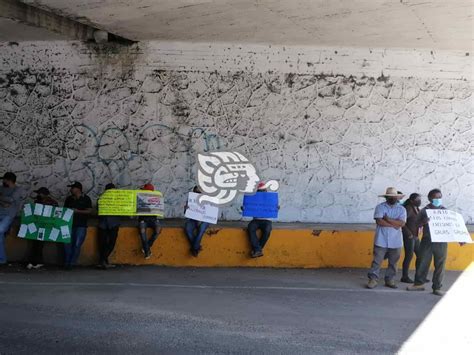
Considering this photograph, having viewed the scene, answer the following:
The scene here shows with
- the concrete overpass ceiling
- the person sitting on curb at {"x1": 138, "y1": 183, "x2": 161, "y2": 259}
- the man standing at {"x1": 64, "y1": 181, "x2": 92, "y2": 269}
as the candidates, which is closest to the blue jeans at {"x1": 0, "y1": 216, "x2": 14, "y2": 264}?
the man standing at {"x1": 64, "y1": 181, "x2": 92, "y2": 269}

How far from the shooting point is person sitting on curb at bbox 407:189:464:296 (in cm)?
880

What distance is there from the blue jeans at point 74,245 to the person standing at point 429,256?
6075mm

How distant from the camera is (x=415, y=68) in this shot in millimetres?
12258

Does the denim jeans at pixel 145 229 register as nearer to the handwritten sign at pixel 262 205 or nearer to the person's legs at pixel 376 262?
the handwritten sign at pixel 262 205

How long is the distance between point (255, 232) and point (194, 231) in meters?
1.20

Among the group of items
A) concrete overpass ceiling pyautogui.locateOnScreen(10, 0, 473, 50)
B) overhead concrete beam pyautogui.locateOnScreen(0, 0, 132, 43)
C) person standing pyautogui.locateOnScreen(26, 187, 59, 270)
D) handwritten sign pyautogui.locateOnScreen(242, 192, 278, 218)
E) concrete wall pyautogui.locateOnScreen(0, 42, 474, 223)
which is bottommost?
person standing pyautogui.locateOnScreen(26, 187, 59, 270)

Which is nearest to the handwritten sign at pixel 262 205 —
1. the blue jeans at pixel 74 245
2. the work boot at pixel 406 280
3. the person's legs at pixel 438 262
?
the work boot at pixel 406 280

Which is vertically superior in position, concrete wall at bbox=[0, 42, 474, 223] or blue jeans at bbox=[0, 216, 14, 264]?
concrete wall at bbox=[0, 42, 474, 223]

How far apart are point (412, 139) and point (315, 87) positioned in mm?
2511

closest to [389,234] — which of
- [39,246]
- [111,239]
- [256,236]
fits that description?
[256,236]

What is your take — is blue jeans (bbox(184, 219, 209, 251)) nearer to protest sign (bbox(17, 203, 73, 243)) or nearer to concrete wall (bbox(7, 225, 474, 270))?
concrete wall (bbox(7, 225, 474, 270))

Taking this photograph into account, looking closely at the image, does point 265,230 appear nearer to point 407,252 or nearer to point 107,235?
point 407,252

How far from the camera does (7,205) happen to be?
1023 centimetres

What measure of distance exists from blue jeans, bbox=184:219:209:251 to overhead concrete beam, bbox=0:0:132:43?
4.51 meters
